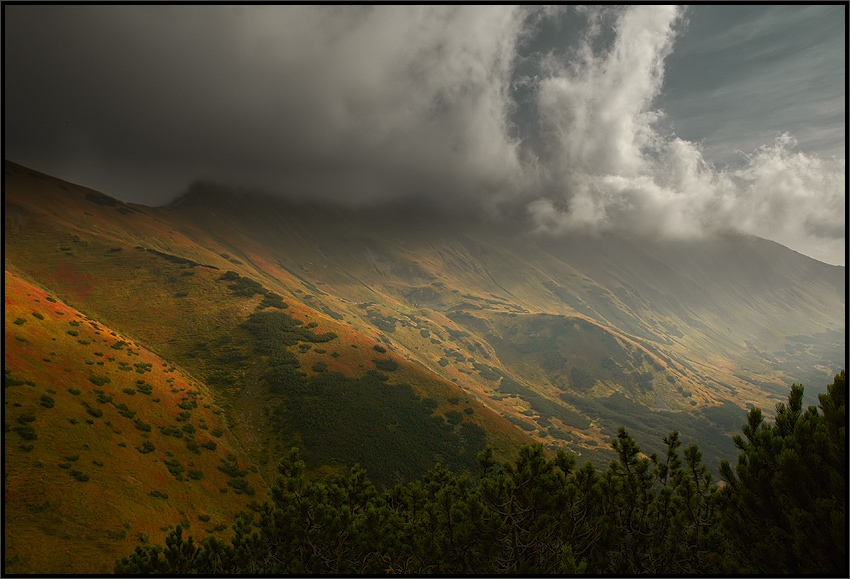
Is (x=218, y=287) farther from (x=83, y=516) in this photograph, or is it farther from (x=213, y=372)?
(x=83, y=516)

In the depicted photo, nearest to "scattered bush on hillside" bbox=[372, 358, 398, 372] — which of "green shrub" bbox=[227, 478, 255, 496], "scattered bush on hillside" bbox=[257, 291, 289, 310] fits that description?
"scattered bush on hillside" bbox=[257, 291, 289, 310]

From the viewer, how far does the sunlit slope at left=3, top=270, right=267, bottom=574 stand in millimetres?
24297

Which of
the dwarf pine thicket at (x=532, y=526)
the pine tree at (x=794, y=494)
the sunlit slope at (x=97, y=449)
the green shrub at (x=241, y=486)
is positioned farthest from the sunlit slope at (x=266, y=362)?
the pine tree at (x=794, y=494)

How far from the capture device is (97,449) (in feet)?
A: 110

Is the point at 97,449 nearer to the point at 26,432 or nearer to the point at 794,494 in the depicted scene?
the point at 26,432

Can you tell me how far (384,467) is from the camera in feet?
188

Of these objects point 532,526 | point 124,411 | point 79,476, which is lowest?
point 79,476

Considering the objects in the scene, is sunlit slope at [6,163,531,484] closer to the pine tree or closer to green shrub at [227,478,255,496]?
green shrub at [227,478,255,496]

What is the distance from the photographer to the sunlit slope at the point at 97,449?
79.7 ft

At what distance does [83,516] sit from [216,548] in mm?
22163

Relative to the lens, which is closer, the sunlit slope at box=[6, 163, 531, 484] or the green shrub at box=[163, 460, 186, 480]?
the green shrub at box=[163, 460, 186, 480]

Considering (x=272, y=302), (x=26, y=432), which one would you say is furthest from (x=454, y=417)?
(x=26, y=432)

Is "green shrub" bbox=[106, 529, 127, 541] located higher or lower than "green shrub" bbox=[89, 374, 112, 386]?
lower

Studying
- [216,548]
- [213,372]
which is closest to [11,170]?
[213,372]
